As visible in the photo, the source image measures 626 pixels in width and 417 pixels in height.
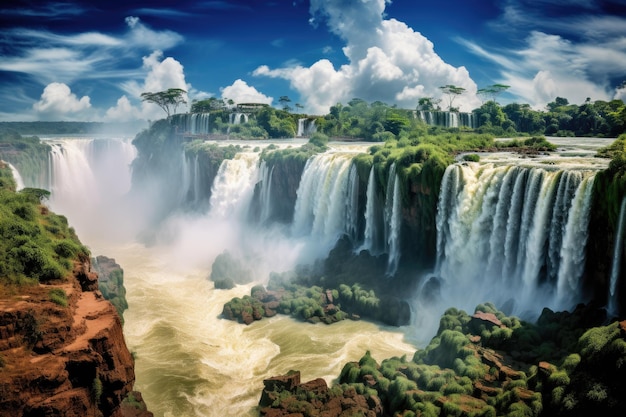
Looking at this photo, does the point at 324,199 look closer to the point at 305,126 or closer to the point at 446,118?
the point at 305,126

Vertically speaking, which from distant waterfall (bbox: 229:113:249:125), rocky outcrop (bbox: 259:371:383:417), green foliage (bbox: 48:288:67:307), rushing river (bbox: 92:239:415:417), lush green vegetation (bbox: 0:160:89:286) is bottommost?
rushing river (bbox: 92:239:415:417)

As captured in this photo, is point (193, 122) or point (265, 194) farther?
point (193, 122)

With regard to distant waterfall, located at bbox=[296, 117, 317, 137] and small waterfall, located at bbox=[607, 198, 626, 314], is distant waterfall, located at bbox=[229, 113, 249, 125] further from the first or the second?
small waterfall, located at bbox=[607, 198, 626, 314]

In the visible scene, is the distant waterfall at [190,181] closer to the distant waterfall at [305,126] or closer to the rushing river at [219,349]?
the rushing river at [219,349]

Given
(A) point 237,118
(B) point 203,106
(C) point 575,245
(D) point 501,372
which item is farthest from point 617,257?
(B) point 203,106

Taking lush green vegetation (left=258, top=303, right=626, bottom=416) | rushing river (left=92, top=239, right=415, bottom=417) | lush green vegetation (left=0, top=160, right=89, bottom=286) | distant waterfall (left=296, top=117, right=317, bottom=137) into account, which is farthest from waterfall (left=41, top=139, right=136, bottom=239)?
lush green vegetation (left=258, top=303, right=626, bottom=416)

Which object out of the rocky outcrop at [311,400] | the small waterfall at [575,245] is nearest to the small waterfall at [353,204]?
the small waterfall at [575,245]

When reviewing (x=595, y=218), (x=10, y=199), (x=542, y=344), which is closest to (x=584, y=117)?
(x=595, y=218)
